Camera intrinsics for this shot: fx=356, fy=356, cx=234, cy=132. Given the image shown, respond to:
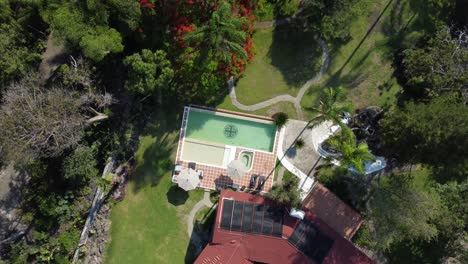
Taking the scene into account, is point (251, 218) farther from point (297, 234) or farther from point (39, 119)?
point (39, 119)

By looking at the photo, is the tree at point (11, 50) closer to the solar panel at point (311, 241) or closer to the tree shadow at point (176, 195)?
the tree shadow at point (176, 195)

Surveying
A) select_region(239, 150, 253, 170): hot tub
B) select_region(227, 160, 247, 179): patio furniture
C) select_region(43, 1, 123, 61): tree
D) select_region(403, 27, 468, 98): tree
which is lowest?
select_region(227, 160, 247, 179): patio furniture

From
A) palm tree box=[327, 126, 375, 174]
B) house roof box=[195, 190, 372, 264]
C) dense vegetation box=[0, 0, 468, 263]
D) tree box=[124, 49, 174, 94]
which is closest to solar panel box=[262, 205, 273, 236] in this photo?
house roof box=[195, 190, 372, 264]

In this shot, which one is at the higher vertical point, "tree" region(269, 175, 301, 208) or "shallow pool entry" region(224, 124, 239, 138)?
"shallow pool entry" region(224, 124, 239, 138)

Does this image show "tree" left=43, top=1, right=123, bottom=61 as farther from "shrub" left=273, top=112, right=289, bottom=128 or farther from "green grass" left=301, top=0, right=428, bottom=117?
"green grass" left=301, top=0, right=428, bottom=117

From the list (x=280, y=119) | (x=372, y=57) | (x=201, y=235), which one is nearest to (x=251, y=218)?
(x=201, y=235)

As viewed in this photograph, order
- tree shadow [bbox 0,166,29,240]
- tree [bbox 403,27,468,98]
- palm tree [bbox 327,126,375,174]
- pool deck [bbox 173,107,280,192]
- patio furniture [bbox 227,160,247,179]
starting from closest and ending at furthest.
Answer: palm tree [bbox 327,126,375,174] → tree [bbox 403,27,468,98] → patio furniture [bbox 227,160,247,179] → tree shadow [bbox 0,166,29,240] → pool deck [bbox 173,107,280,192]
